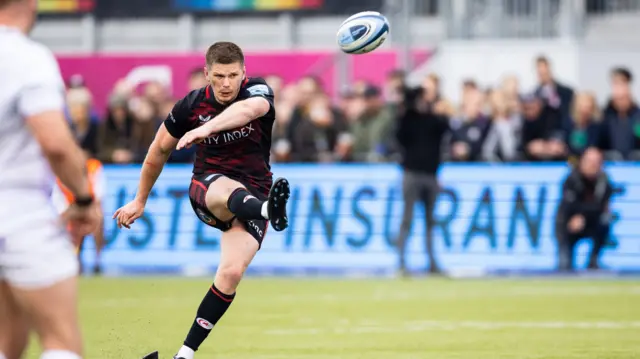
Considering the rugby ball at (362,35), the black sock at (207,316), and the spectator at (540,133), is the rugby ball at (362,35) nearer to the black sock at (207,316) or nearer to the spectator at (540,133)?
the black sock at (207,316)

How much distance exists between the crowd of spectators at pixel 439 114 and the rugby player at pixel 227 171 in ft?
28.9

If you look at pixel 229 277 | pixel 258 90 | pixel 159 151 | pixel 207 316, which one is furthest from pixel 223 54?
pixel 207 316

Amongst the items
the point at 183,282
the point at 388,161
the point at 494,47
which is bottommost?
the point at 183,282

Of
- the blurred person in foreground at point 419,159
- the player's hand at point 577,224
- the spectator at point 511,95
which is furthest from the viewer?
the spectator at point 511,95

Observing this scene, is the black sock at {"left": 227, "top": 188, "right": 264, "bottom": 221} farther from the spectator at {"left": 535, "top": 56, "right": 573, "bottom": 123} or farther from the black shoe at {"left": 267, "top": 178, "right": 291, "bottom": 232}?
the spectator at {"left": 535, "top": 56, "right": 573, "bottom": 123}

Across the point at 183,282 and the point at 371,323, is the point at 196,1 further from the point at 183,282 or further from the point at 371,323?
the point at 371,323

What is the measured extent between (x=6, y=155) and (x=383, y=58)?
74.6ft

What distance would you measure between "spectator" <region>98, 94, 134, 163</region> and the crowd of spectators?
15mm

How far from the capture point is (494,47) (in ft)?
86.6

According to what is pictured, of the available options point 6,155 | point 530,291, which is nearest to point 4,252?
point 6,155

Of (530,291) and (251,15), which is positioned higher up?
(251,15)

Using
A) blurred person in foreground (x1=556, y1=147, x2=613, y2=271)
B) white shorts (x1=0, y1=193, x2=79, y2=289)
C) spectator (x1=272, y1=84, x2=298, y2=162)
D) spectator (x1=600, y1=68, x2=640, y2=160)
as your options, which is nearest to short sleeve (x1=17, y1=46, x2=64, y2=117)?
white shorts (x1=0, y1=193, x2=79, y2=289)

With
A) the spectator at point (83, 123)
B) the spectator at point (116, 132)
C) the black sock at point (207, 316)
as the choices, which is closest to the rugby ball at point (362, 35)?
the black sock at point (207, 316)

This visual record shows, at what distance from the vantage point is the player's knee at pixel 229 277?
834 centimetres
